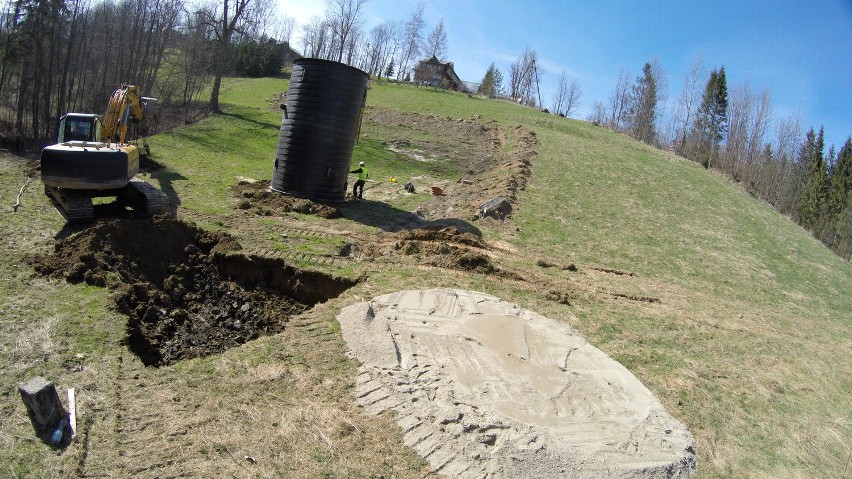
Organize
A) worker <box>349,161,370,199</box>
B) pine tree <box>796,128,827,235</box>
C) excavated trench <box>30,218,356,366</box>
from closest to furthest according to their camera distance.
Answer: excavated trench <box>30,218,356,366</box> < worker <box>349,161,370,199</box> < pine tree <box>796,128,827,235</box>

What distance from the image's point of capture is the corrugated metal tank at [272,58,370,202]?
551 inches

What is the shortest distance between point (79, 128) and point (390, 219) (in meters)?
8.11

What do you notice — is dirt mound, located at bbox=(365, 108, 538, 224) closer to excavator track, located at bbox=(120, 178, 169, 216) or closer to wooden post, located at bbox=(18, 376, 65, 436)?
excavator track, located at bbox=(120, 178, 169, 216)

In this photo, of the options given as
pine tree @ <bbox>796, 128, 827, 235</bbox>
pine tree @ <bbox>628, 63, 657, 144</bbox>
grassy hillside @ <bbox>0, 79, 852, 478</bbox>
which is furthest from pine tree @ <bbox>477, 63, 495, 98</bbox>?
grassy hillside @ <bbox>0, 79, 852, 478</bbox>

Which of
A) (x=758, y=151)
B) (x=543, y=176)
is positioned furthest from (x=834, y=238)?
(x=543, y=176)

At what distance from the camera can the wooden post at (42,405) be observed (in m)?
4.48

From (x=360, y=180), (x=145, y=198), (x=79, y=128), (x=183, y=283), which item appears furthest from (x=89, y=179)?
(x=360, y=180)

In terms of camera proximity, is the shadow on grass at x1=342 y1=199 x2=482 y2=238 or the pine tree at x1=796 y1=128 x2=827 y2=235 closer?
the shadow on grass at x1=342 y1=199 x2=482 y2=238

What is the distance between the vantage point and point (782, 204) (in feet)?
194

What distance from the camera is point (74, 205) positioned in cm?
970

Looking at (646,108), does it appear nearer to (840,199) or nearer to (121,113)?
(840,199)

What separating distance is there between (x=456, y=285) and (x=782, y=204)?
210 feet

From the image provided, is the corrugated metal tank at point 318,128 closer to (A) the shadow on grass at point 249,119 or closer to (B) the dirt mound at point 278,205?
(B) the dirt mound at point 278,205

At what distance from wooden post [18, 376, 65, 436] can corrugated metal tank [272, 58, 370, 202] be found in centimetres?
1008
